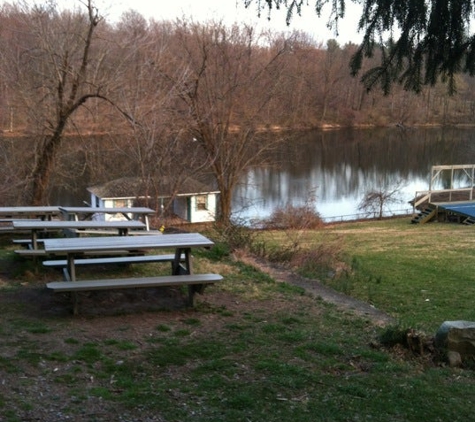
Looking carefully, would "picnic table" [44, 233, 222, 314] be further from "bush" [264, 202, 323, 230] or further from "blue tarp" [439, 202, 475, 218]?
"blue tarp" [439, 202, 475, 218]

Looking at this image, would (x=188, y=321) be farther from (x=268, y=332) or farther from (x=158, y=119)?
(x=158, y=119)

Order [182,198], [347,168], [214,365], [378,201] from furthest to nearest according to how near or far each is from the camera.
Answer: [347,168] → [378,201] → [182,198] → [214,365]

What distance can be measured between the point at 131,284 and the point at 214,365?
5.44ft

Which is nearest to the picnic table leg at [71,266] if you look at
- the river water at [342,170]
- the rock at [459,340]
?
the rock at [459,340]

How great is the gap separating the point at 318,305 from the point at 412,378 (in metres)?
2.82

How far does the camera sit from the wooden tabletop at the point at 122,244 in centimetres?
636

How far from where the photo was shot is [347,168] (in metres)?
49.7

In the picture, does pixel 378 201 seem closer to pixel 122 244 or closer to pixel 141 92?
pixel 141 92

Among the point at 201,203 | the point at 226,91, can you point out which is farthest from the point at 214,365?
the point at 201,203

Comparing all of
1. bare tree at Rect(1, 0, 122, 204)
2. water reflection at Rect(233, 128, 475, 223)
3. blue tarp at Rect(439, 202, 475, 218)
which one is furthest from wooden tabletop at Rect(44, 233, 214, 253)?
blue tarp at Rect(439, 202, 475, 218)

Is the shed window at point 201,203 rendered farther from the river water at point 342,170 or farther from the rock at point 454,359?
the rock at point 454,359

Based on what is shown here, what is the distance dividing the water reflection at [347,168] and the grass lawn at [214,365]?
58.9ft

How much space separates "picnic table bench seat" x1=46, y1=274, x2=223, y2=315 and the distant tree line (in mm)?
2743

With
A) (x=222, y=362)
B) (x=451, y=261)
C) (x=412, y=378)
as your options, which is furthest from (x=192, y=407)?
(x=451, y=261)
